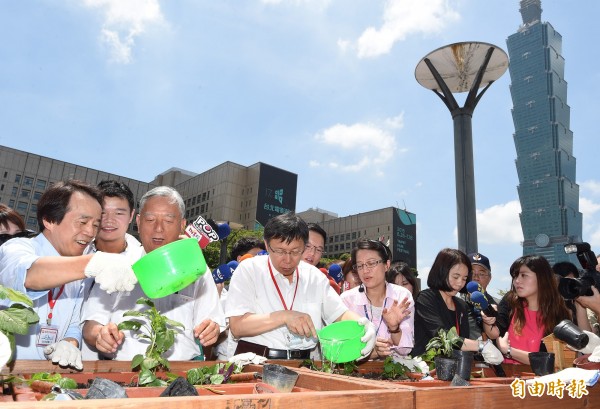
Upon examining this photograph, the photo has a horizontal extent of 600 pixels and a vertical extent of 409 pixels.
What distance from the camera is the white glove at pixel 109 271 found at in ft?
6.18

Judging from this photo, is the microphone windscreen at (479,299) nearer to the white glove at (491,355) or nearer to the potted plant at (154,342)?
the white glove at (491,355)

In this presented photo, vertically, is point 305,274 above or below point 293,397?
above

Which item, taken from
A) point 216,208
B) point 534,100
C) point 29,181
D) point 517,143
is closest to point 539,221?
point 517,143

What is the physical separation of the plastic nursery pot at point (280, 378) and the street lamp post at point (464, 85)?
6.01m

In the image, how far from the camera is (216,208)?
65.7m

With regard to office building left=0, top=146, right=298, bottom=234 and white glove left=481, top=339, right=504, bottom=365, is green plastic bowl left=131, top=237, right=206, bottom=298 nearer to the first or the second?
white glove left=481, top=339, right=504, bottom=365

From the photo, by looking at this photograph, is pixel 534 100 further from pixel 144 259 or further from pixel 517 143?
pixel 144 259

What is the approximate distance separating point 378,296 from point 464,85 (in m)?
5.96

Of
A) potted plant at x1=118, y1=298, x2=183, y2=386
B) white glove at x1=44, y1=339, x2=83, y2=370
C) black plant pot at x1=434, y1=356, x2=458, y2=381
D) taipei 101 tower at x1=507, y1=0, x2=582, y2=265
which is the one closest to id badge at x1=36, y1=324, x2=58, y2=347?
white glove at x1=44, y1=339, x2=83, y2=370

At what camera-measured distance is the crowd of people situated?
2.13 m

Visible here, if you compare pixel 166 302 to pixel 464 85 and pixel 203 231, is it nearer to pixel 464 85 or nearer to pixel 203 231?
pixel 203 231

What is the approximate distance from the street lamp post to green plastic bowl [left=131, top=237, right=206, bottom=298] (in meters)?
5.99

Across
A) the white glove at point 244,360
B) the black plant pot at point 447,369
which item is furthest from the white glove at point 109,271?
the black plant pot at point 447,369

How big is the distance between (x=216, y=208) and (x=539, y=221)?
90.2 m
